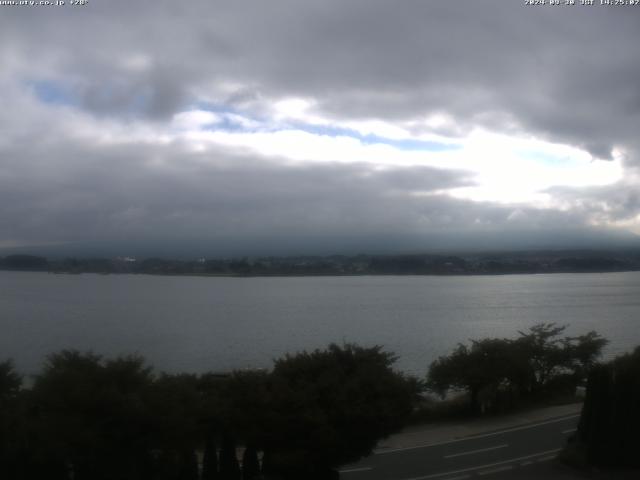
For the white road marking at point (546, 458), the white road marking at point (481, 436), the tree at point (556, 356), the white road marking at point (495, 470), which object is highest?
the tree at point (556, 356)

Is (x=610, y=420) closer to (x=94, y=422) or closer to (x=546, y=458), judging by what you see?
(x=546, y=458)

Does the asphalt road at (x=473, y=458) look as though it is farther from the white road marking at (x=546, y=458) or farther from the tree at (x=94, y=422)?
the tree at (x=94, y=422)

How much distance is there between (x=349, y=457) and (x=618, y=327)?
142 feet

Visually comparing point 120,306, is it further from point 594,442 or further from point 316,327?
point 594,442

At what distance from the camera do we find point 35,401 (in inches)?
475

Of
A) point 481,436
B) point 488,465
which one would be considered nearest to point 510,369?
point 481,436

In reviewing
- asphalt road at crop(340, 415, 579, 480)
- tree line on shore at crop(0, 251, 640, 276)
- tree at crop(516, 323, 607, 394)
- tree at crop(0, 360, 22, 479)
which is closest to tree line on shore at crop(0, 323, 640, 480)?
tree at crop(0, 360, 22, 479)

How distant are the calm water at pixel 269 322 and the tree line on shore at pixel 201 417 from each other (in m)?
17.9

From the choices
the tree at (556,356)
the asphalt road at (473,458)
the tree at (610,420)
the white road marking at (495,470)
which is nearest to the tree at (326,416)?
the asphalt road at (473,458)

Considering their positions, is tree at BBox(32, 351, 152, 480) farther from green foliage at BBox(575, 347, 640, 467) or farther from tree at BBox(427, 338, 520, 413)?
tree at BBox(427, 338, 520, 413)

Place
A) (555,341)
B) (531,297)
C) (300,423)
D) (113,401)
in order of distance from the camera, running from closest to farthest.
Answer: (113,401) → (300,423) → (555,341) → (531,297)

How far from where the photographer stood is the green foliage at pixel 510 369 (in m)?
25.1

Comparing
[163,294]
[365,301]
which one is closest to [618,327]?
[365,301]

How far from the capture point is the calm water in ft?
128
